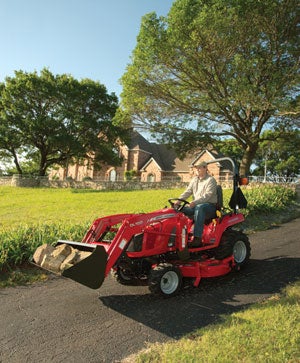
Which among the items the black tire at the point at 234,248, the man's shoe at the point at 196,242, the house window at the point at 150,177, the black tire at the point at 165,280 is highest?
the house window at the point at 150,177

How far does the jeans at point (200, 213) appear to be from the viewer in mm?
5383

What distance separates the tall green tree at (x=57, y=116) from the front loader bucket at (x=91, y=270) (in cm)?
3198

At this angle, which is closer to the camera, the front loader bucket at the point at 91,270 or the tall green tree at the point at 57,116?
the front loader bucket at the point at 91,270

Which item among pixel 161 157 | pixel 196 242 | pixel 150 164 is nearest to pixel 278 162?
pixel 161 157

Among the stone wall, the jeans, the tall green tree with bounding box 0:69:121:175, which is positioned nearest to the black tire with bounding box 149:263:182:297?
the jeans

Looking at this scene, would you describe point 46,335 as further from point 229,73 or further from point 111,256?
point 229,73

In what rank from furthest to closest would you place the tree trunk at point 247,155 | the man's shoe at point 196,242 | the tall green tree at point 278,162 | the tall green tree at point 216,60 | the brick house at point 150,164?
the tall green tree at point 278,162 < the brick house at point 150,164 < the tree trunk at point 247,155 < the tall green tree at point 216,60 < the man's shoe at point 196,242

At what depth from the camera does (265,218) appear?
12.1 m

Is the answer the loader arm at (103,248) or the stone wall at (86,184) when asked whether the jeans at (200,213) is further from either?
the stone wall at (86,184)

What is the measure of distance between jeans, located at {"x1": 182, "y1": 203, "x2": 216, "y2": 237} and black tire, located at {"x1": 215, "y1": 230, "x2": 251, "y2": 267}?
58 cm

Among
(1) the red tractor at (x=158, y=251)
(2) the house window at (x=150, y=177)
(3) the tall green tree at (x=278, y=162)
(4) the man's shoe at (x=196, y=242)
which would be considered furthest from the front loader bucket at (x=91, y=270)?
(3) the tall green tree at (x=278, y=162)

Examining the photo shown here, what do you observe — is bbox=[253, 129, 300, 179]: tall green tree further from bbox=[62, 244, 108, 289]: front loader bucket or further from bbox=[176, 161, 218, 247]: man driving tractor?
bbox=[62, 244, 108, 289]: front loader bucket

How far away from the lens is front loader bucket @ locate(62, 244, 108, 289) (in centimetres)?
414

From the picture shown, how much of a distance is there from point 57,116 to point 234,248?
33.3 meters
